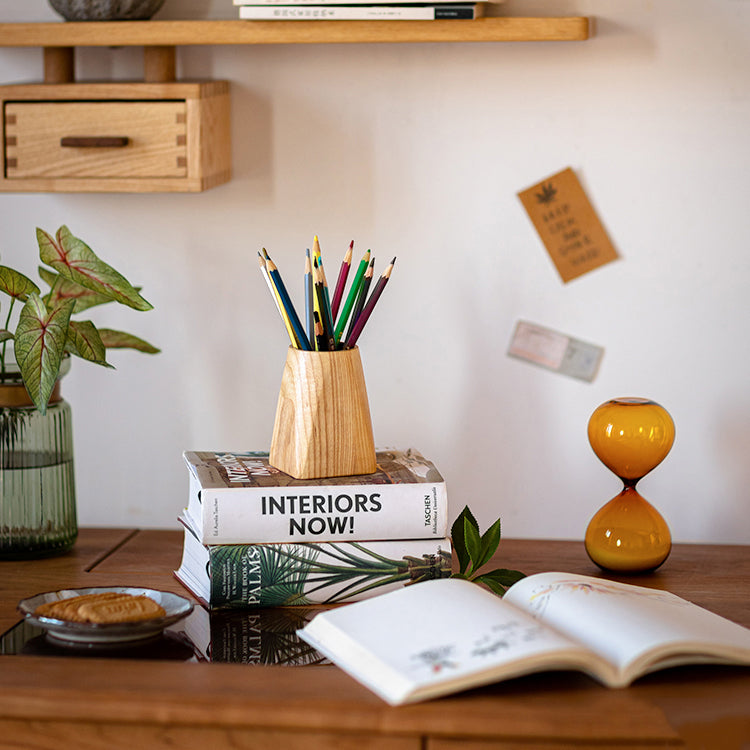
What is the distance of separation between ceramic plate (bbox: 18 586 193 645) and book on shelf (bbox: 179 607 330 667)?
0.10ft

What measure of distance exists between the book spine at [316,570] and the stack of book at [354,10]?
64cm

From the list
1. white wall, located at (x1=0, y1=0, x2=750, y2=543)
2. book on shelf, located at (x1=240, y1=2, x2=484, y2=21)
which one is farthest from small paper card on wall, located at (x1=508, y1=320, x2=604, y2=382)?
book on shelf, located at (x1=240, y1=2, x2=484, y2=21)

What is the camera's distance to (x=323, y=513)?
1.09 meters

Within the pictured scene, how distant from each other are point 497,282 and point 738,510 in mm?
502

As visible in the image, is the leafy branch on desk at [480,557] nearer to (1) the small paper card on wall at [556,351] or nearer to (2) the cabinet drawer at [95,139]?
(1) the small paper card on wall at [556,351]

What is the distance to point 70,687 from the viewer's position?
0.88 meters

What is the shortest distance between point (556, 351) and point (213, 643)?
71cm

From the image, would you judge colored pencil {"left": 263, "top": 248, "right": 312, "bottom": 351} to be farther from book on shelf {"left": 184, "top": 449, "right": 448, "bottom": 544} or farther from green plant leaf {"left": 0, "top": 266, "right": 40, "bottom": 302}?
green plant leaf {"left": 0, "top": 266, "right": 40, "bottom": 302}

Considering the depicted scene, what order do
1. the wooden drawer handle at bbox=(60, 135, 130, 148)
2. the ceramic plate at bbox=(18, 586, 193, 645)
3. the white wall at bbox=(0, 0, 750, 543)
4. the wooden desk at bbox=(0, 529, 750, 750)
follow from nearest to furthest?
the wooden desk at bbox=(0, 529, 750, 750)
the ceramic plate at bbox=(18, 586, 193, 645)
the wooden drawer handle at bbox=(60, 135, 130, 148)
the white wall at bbox=(0, 0, 750, 543)

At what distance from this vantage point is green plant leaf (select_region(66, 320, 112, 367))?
1.24m

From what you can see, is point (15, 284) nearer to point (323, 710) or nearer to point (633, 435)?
point (323, 710)

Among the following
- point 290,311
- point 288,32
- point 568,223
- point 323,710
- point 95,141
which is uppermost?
point 288,32

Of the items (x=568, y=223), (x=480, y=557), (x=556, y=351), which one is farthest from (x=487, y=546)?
(x=568, y=223)

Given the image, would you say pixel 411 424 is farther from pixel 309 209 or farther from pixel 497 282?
pixel 309 209
